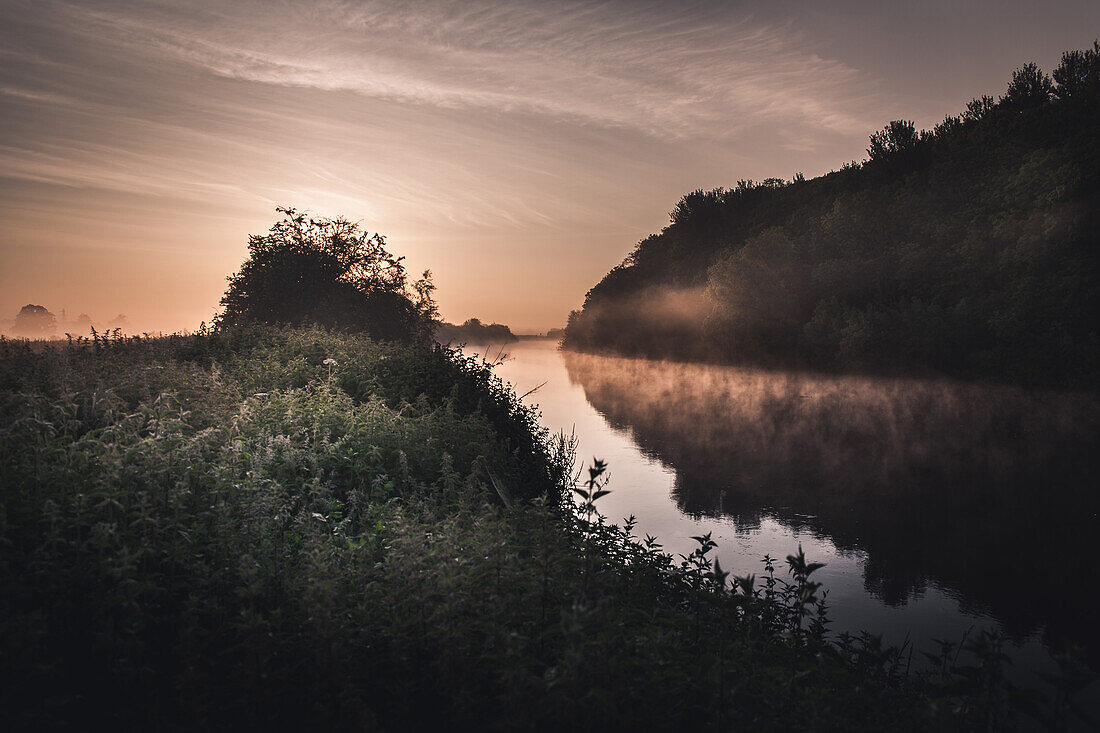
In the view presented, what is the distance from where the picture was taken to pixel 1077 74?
3216 centimetres

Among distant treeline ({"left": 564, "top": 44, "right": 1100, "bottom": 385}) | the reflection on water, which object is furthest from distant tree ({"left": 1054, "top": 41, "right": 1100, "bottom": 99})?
→ the reflection on water

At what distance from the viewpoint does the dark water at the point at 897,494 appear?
943 cm

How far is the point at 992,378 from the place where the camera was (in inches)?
1115

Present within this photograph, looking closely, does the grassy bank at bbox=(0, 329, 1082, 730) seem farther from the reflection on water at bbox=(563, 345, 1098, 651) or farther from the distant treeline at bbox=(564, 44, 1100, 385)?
the distant treeline at bbox=(564, 44, 1100, 385)

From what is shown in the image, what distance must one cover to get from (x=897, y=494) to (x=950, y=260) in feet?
79.7

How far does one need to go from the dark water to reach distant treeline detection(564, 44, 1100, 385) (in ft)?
8.57

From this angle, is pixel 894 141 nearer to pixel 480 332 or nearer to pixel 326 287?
pixel 326 287

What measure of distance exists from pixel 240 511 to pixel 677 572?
5.27 m

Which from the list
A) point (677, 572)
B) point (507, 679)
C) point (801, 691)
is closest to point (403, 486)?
point (677, 572)

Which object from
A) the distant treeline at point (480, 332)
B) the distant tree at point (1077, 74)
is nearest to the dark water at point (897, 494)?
the distant tree at point (1077, 74)

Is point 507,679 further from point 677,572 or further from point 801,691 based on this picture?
point 677,572

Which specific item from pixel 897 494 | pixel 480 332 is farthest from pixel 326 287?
pixel 480 332

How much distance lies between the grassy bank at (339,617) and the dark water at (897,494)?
3223 millimetres

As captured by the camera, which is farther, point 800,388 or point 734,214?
point 734,214
